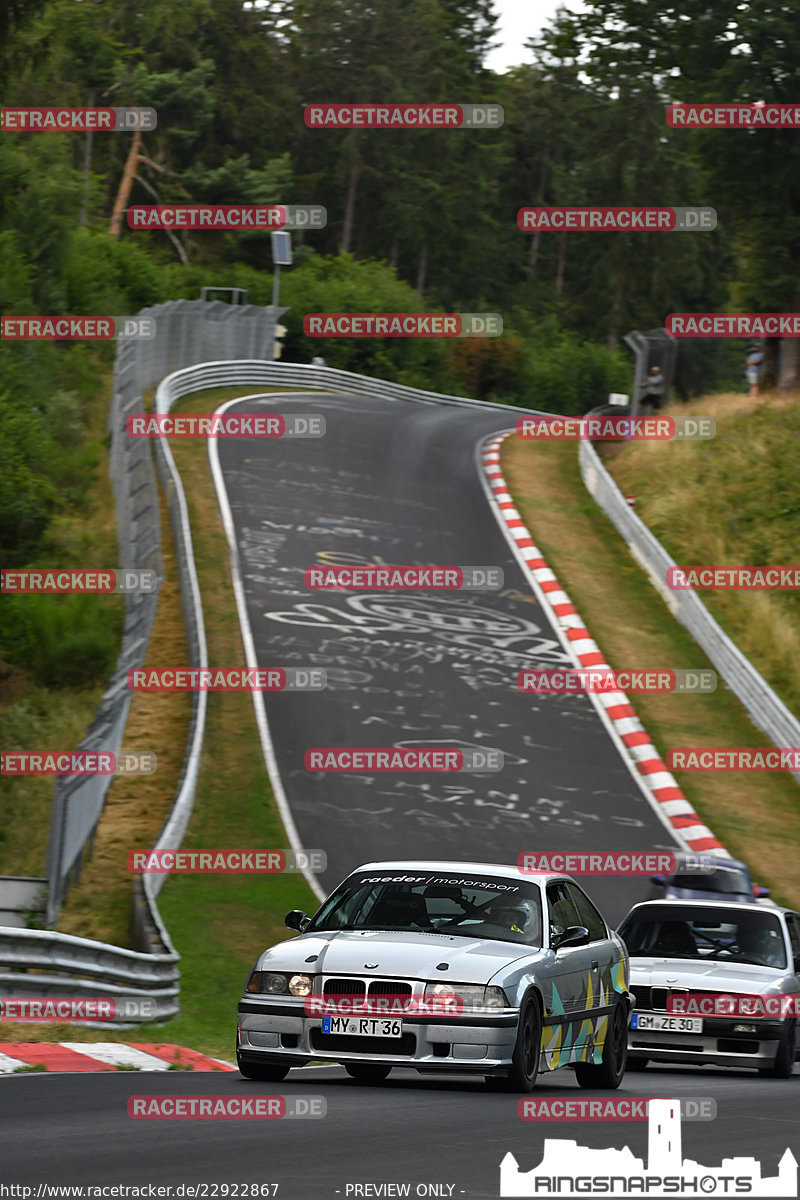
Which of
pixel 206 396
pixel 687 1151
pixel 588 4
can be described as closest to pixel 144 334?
pixel 206 396

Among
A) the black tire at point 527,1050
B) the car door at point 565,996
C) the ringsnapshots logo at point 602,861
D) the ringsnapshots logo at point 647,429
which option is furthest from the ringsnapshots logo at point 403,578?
the black tire at point 527,1050

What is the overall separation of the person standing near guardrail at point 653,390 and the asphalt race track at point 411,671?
4196 millimetres

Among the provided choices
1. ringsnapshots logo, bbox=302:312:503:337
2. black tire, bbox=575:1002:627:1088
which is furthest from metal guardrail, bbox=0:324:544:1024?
ringsnapshots logo, bbox=302:312:503:337

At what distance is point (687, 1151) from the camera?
753 cm

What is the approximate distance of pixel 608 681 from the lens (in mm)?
25250

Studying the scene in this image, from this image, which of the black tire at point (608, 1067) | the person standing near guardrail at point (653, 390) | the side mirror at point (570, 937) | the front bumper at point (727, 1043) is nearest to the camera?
the side mirror at point (570, 937)

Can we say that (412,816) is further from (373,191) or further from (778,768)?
(373,191)

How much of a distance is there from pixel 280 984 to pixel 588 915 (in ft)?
7.79

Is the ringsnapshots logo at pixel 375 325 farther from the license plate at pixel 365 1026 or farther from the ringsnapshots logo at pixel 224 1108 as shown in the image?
the ringsnapshots logo at pixel 224 1108

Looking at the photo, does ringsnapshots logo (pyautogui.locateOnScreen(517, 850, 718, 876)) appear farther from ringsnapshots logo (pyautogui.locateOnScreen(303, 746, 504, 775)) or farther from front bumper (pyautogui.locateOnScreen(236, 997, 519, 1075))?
front bumper (pyautogui.locateOnScreen(236, 997, 519, 1075))

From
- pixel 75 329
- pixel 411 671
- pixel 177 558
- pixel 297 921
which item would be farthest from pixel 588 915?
pixel 75 329

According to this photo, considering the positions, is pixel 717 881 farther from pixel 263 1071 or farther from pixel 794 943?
pixel 263 1071

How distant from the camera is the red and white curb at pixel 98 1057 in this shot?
9859mm

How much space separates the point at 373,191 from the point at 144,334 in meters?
53.3
